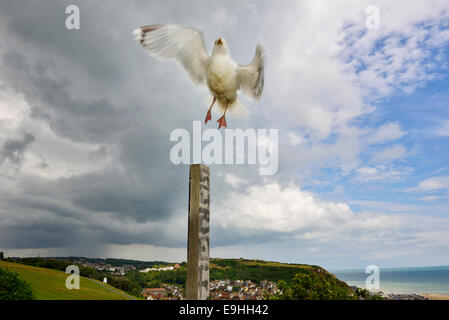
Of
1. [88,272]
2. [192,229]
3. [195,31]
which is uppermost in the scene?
[195,31]

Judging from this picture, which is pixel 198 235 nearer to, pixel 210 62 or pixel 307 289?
pixel 210 62

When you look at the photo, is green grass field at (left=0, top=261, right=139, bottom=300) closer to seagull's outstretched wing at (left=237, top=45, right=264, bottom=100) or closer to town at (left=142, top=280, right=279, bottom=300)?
town at (left=142, top=280, right=279, bottom=300)

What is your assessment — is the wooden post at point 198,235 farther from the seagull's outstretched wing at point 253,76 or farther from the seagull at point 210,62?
the seagull's outstretched wing at point 253,76

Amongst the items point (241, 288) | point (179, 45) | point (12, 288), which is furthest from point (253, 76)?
point (241, 288)

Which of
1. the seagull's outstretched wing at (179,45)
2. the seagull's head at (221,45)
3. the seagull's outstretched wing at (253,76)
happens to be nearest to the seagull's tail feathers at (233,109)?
the seagull's outstretched wing at (253,76)

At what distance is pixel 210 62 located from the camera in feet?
27.2

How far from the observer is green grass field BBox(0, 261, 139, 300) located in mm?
59056

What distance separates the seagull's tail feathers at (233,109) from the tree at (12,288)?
2150cm

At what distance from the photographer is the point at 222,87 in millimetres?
8523

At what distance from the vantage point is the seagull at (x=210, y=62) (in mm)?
8164

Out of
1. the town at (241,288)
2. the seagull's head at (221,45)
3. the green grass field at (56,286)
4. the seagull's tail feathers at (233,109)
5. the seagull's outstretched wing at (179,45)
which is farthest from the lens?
the green grass field at (56,286)
